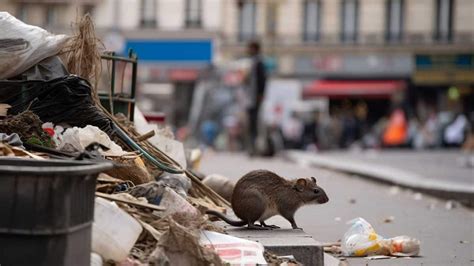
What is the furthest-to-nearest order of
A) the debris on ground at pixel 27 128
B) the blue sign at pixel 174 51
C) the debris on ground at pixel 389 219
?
the blue sign at pixel 174 51 → the debris on ground at pixel 389 219 → the debris on ground at pixel 27 128

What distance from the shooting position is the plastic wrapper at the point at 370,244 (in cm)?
626

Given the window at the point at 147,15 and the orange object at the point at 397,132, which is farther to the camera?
the window at the point at 147,15

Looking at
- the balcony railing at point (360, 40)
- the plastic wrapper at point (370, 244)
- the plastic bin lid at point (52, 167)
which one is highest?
the balcony railing at point (360, 40)

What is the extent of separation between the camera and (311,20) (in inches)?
2317

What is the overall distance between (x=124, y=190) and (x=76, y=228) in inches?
65.7

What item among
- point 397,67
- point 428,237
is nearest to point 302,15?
point 397,67

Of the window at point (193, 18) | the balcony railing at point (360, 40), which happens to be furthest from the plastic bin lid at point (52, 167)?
the window at point (193, 18)

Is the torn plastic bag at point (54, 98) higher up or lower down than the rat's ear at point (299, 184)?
higher up

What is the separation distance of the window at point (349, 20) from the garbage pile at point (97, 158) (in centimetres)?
5103

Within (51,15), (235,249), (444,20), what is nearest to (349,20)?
(444,20)

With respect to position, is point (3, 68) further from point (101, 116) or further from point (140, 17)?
point (140, 17)

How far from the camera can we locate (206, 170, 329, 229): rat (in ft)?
20.3

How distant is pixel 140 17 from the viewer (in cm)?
5884

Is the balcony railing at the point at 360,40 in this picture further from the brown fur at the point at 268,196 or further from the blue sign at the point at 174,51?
the brown fur at the point at 268,196
